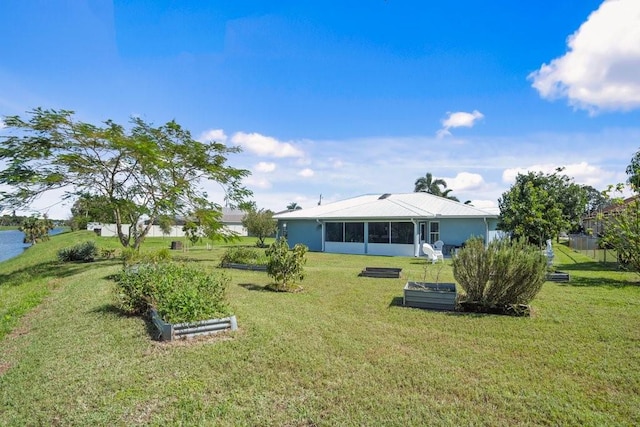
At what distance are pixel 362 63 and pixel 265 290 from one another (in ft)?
31.4

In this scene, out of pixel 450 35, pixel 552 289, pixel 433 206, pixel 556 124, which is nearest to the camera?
pixel 552 289

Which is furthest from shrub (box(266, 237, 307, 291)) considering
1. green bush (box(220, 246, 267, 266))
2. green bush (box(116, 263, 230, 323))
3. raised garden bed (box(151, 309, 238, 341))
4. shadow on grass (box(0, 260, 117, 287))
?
shadow on grass (box(0, 260, 117, 287))

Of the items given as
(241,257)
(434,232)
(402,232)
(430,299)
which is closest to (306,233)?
(402,232)

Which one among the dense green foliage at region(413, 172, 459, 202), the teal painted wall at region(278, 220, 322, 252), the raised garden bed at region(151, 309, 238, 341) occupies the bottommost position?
the raised garden bed at region(151, 309, 238, 341)

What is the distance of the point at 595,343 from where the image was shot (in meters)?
5.14

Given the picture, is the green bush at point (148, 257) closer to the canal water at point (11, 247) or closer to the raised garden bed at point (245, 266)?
the raised garden bed at point (245, 266)

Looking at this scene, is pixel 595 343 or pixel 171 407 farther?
pixel 595 343

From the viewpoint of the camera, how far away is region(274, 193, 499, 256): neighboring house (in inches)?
770

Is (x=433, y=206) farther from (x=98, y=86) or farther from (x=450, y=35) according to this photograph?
(x=98, y=86)

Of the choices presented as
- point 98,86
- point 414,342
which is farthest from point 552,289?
point 98,86

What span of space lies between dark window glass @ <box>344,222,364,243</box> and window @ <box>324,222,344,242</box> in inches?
11.9

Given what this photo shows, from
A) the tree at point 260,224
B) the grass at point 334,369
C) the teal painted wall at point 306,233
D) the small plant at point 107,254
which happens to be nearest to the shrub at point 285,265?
the grass at point 334,369

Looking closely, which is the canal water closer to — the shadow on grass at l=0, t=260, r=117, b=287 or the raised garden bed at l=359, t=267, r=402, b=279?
the shadow on grass at l=0, t=260, r=117, b=287

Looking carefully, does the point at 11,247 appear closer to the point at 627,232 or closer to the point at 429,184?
the point at 429,184
